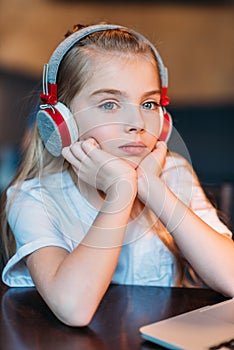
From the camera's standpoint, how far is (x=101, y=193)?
1.13 metres

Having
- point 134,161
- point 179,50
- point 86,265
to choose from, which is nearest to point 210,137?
point 179,50

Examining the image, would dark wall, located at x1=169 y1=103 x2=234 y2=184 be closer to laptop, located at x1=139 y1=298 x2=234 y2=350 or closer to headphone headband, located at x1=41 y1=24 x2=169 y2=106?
headphone headband, located at x1=41 y1=24 x2=169 y2=106

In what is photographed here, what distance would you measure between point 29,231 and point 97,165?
17cm

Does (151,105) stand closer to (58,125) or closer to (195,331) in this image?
(58,125)

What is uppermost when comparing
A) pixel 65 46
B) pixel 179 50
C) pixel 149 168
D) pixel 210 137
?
pixel 65 46

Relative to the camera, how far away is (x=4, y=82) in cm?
357

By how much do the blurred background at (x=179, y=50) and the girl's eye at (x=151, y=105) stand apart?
2.63m

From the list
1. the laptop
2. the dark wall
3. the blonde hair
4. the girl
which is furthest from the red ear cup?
the dark wall

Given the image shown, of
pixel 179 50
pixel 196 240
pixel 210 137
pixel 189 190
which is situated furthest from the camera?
pixel 179 50

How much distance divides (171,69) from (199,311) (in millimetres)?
3314

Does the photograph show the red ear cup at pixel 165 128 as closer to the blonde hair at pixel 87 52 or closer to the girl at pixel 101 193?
the girl at pixel 101 193

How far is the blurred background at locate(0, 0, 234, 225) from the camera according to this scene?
3699 millimetres

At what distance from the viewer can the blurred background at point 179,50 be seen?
3699 mm

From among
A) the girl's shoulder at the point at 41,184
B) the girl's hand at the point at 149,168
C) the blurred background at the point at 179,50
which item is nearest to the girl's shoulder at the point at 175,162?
the girl's hand at the point at 149,168
